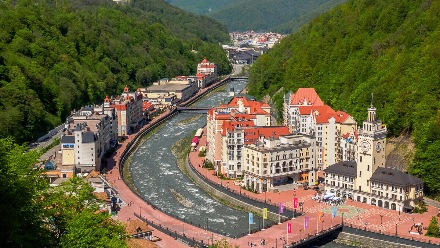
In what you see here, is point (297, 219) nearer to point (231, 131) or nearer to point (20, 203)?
point (231, 131)

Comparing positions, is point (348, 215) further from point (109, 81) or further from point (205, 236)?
point (109, 81)

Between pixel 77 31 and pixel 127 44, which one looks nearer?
pixel 77 31

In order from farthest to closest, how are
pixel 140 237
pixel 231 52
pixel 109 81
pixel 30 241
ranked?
pixel 231 52 → pixel 109 81 → pixel 140 237 → pixel 30 241

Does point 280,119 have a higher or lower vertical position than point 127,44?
lower

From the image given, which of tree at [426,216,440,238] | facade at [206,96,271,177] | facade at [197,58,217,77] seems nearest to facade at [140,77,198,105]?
facade at [197,58,217,77]

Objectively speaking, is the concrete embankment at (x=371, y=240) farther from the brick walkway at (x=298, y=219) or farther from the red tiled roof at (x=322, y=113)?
the red tiled roof at (x=322, y=113)

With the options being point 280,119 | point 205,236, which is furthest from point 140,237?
point 280,119

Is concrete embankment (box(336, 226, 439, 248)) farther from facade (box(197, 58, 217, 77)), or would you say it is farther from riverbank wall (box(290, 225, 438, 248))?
facade (box(197, 58, 217, 77))
